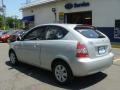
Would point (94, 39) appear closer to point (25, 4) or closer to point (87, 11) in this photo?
point (87, 11)

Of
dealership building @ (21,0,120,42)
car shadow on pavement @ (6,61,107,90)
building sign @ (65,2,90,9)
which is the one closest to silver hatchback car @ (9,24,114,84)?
car shadow on pavement @ (6,61,107,90)

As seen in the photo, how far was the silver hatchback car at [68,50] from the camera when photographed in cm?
618

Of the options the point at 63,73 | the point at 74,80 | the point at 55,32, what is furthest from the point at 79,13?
the point at 63,73

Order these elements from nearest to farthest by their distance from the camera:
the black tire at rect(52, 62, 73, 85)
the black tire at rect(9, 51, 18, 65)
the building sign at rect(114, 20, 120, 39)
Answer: the black tire at rect(52, 62, 73, 85) → the black tire at rect(9, 51, 18, 65) → the building sign at rect(114, 20, 120, 39)

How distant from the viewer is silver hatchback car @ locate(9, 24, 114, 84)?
618 centimetres

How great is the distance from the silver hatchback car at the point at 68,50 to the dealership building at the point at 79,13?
14985 mm

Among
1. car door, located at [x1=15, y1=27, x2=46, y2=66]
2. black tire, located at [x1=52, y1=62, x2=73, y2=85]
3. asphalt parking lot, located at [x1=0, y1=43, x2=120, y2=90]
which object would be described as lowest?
asphalt parking lot, located at [x1=0, y1=43, x2=120, y2=90]

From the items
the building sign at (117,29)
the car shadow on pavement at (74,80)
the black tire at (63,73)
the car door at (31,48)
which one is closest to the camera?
the black tire at (63,73)

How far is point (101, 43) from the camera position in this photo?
265 inches

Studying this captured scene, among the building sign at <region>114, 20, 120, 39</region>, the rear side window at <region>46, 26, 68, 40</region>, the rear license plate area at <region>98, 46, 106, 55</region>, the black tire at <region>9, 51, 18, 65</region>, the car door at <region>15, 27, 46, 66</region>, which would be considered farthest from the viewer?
the building sign at <region>114, 20, 120, 39</region>

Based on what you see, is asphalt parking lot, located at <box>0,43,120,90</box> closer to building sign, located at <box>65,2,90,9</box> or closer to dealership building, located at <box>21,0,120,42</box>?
dealership building, located at <box>21,0,120,42</box>

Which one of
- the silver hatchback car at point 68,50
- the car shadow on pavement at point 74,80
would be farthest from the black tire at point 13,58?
the silver hatchback car at point 68,50

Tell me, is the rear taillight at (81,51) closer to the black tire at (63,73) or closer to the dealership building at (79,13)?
the black tire at (63,73)

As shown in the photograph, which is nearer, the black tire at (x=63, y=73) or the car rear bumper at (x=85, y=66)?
the car rear bumper at (x=85, y=66)
